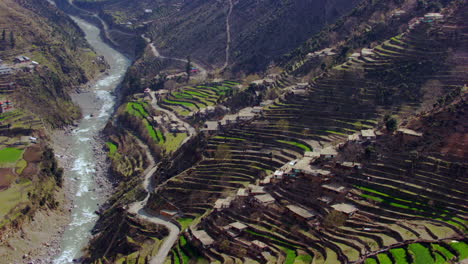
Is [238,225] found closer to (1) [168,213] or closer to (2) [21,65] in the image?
(1) [168,213]

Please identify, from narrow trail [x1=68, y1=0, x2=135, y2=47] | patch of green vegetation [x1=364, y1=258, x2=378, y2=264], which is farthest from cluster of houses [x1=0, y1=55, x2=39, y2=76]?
patch of green vegetation [x1=364, y1=258, x2=378, y2=264]

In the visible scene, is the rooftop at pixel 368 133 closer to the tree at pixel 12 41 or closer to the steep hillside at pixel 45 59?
the steep hillside at pixel 45 59

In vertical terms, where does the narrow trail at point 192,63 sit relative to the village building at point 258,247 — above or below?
above

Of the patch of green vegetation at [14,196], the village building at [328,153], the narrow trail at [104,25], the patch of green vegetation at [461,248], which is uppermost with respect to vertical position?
the narrow trail at [104,25]

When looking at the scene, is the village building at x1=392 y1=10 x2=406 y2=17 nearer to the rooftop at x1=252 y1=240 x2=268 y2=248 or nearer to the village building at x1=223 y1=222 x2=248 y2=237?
the village building at x1=223 y1=222 x2=248 y2=237

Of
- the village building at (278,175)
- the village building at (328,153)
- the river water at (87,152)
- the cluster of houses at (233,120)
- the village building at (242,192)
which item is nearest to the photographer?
the village building at (242,192)

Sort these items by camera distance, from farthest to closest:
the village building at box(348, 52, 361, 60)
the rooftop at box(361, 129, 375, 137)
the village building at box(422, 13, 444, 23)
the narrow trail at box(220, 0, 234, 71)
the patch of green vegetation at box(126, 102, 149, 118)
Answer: the narrow trail at box(220, 0, 234, 71), the patch of green vegetation at box(126, 102, 149, 118), the village building at box(348, 52, 361, 60), the village building at box(422, 13, 444, 23), the rooftop at box(361, 129, 375, 137)

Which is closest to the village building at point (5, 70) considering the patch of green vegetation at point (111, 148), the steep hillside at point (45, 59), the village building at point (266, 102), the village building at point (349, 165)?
the steep hillside at point (45, 59)

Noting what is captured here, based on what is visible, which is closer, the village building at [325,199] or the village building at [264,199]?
the village building at [325,199]
